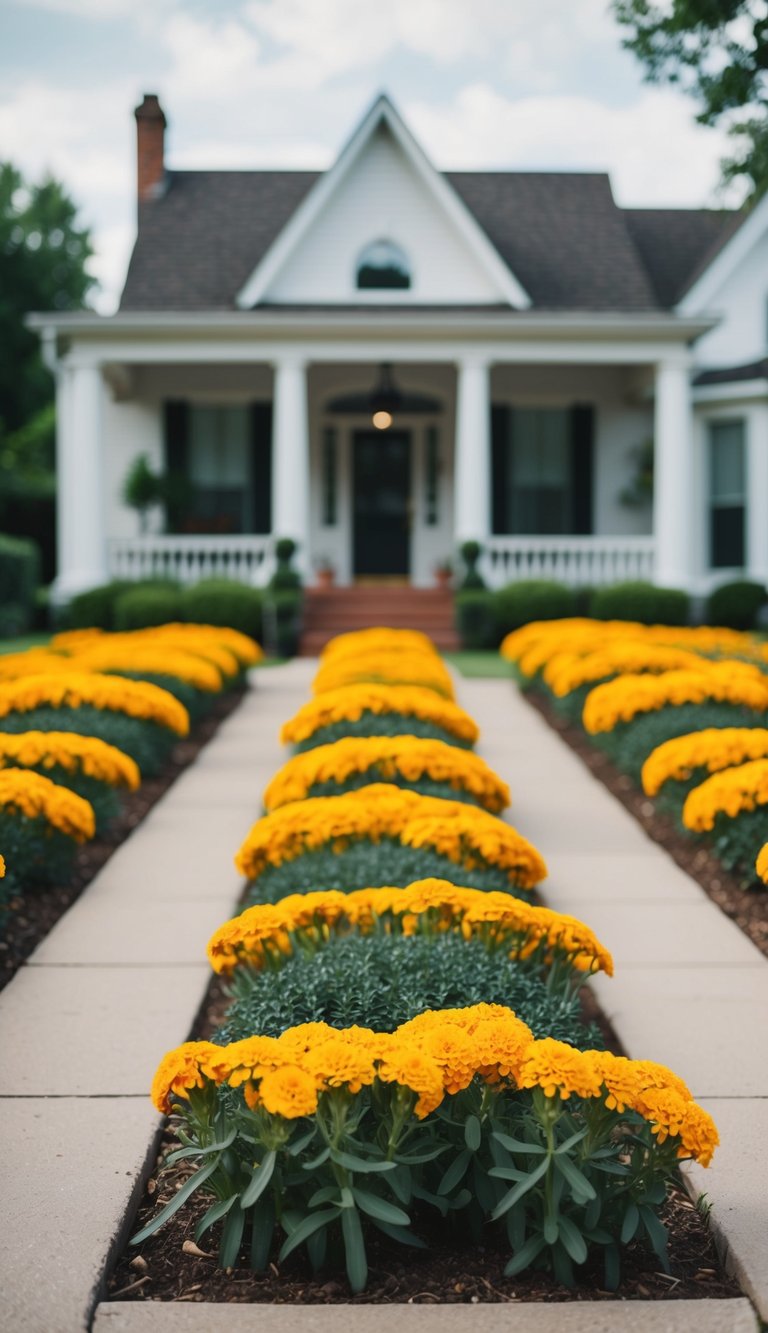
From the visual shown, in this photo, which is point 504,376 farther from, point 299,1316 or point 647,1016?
point 299,1316

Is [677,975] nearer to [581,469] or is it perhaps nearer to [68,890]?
[68,890]

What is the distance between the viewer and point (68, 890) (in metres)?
5.14

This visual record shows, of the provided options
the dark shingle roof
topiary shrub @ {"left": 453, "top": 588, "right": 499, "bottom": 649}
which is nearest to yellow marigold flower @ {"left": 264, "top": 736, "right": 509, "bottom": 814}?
topiary shrub @ {"left": 453, "top": 588, "right": 499, "bottom": 649}

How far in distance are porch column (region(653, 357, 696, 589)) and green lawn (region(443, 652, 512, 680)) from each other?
3145mm

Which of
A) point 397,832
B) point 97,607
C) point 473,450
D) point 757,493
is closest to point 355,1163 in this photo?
point 397,832

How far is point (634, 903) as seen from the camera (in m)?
5.01

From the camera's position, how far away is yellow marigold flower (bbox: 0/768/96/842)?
4629 mm

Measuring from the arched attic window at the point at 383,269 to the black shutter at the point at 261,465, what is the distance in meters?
2.39

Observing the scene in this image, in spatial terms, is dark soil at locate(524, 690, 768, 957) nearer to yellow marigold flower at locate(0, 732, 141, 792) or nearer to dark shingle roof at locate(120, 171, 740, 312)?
yellow marigold flower at locate(0, 732, 141, 792)

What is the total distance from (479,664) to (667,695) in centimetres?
642

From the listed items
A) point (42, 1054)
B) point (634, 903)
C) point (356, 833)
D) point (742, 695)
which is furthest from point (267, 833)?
point (742, 695)

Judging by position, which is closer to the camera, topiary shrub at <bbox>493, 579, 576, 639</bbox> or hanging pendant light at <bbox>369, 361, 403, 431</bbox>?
topiary shrub at <bbox>493, 579, 576, 639</bbox>

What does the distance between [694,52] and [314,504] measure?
7.87 metres

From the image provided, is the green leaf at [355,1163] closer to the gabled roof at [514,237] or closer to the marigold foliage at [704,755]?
the marigold foliage at [704,755]
